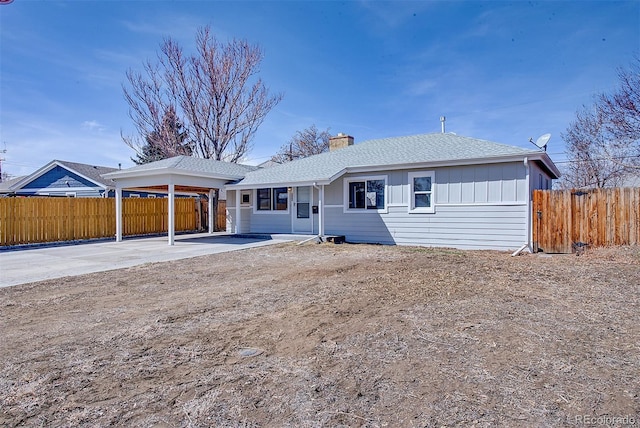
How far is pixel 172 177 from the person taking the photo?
13.4m

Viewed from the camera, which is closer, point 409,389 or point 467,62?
point 409,389

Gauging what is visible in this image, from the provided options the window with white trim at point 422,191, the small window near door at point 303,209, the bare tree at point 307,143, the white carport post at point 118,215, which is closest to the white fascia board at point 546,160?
the window with white trim at point 422,191

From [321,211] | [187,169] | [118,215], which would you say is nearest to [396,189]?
[321,211]

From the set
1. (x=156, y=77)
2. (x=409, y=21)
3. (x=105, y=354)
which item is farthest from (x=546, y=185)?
(x=156, y=77)

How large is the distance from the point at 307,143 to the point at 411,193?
24.5m

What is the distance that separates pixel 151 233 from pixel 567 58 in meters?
19.6

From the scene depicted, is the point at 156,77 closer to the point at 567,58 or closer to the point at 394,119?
the point at 394,119

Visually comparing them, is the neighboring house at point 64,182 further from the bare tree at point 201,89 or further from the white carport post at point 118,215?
the white carport post at point 118,215

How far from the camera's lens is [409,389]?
2.66 meters

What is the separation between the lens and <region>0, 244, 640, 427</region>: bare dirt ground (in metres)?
2.39

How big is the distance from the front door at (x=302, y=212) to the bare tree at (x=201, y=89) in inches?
398

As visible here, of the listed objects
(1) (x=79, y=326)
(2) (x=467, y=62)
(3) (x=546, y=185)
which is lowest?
(1) (x=79, y=326)

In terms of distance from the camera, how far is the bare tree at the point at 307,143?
35575 mm

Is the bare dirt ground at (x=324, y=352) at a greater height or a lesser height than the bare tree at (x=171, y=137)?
lesser
